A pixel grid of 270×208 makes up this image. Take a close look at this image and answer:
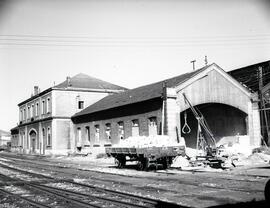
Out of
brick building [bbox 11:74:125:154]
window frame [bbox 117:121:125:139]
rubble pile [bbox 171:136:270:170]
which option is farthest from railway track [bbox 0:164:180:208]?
brick building [bbox 11:74:125:154]

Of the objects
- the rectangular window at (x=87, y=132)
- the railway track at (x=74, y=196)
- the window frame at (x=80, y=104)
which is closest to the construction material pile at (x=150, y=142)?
the railway track at (x=74, y=196)

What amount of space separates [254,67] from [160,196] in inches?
1160

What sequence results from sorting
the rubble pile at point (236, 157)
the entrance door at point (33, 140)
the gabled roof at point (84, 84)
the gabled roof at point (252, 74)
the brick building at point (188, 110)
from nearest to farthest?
the rubble pile at point (236, 157)
the brick building at point (188, 110)
the gabled roof at point (252, 74)
the gabled roof at point (84, 84)
the entrance door at point (33, 140)

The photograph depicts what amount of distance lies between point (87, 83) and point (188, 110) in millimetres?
20522

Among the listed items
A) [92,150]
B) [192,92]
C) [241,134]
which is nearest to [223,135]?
[241,134]

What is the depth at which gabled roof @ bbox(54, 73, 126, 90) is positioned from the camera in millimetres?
41094

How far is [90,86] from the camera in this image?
4162 centimetres

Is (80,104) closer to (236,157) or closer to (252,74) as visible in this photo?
(252,74)

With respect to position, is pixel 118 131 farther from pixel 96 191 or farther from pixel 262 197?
pixel 262 197

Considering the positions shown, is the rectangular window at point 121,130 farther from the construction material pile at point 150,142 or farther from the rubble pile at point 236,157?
the construction material pile at point 150,142

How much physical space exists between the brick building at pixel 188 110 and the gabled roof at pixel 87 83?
9731 mm

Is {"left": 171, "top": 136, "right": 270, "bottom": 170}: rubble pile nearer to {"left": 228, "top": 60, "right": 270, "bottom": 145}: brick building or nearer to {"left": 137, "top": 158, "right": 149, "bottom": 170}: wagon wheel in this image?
{"left": 137, "top": 158, "right": 149, "bottom": 170}: wagon wheel

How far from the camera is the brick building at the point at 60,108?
38875 mm

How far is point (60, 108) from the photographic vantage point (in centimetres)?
3916
